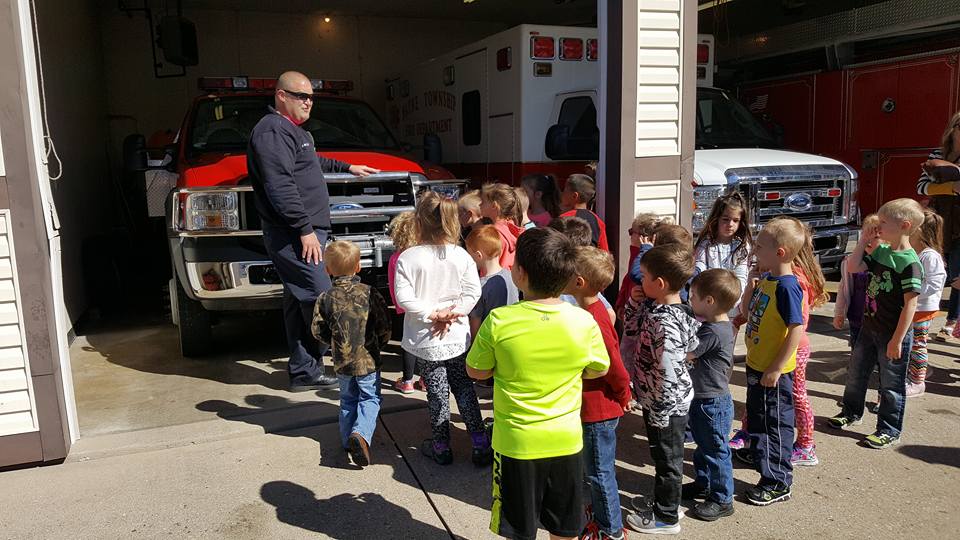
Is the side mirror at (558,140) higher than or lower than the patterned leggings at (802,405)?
higher

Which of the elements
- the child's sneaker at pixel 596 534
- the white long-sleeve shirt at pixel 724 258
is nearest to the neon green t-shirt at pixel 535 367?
the child's sneaker at pixel 596 534

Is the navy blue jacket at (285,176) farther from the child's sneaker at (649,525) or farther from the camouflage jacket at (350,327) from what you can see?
the child's sneaker at (649,525)

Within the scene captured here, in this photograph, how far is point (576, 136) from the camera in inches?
310

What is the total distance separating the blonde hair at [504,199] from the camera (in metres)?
4.62

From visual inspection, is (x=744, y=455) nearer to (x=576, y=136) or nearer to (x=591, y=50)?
(x=576, y=136)

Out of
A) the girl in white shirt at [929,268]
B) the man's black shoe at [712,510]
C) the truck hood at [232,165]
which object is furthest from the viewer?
the truck hood at [232,165]

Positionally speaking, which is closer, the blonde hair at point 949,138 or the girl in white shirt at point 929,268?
the girl in white shirt at point 929,268

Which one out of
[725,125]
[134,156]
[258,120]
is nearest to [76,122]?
[134,156]

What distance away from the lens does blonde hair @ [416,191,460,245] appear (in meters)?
3.74

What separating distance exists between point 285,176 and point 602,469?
107 inches

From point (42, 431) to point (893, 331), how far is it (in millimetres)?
4569

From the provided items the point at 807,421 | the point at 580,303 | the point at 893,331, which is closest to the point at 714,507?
the point at 807,421

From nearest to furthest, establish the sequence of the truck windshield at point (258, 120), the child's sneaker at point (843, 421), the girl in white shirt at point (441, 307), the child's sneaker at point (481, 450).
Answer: the girl in white shirt at point (441, 307), the child's sneaker at point (481, 450), the child's sneaker at point (843, 421), the truck windshield at point (258, 120)

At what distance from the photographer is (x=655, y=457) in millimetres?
3160
